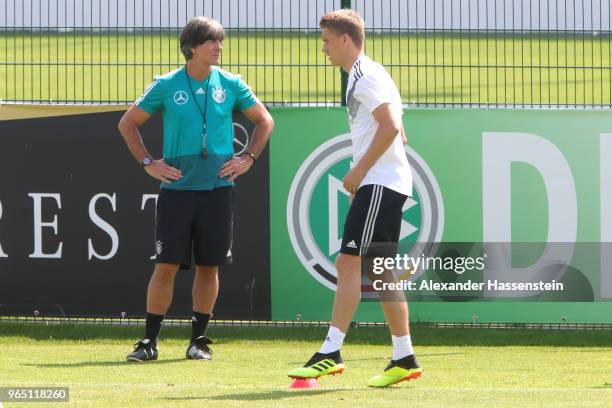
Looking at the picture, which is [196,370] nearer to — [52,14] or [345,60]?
[345,60]

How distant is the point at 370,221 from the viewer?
765 centimetres

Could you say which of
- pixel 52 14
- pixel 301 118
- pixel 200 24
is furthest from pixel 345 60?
pixel 52 14

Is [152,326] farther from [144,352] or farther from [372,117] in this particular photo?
[372,117]

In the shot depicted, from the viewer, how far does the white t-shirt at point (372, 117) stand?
763 cm

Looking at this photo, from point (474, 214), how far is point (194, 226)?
2.45m

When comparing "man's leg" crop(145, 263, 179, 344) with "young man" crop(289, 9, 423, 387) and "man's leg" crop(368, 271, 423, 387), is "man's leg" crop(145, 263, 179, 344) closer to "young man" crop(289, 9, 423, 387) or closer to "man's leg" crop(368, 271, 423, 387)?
"young man" crop(289, 9, 423, 387)

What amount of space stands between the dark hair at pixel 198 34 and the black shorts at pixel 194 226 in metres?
0.87

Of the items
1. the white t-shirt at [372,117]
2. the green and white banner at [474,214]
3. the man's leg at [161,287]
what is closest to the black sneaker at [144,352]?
the man's leg at [161,287]

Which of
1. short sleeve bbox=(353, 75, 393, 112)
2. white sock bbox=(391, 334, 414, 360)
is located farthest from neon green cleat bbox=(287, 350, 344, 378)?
short sleeve bbox=(353, 75, 393, 112)

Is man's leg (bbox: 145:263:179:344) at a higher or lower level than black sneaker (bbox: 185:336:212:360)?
higher

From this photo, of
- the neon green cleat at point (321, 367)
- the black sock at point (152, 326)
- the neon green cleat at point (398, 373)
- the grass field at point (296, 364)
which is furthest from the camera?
the black sock at point (152, 326)

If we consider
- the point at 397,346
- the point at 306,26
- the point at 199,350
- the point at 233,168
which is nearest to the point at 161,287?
the point at 199,350

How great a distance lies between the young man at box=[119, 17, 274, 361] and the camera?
9008mm

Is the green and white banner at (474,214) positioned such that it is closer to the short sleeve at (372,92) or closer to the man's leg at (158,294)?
the man's leg at (158,294)
